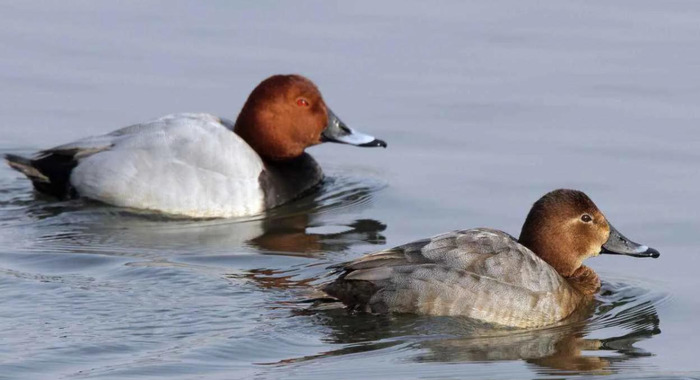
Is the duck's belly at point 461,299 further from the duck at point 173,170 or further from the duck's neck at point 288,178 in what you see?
the duck's neck at point 288,178

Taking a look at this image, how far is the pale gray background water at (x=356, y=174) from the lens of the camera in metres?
7.49

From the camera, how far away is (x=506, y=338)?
7.74 metres

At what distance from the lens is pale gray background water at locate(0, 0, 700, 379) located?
7.49 m

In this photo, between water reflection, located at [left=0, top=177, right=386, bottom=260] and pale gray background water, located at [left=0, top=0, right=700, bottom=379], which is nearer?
pale gray background water, located at [left=0, top=0, right=700, bottom=379]

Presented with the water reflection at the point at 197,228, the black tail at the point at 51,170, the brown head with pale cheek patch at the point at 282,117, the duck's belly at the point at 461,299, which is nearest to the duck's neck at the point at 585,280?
the duck's belly at the point at 461,299

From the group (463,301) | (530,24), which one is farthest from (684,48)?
(463,301)

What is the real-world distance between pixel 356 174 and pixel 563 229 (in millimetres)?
3381

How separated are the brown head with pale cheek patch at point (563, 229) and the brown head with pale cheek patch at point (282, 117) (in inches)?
126

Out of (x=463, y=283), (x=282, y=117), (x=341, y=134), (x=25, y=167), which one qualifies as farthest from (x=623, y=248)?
(x=25, y=167)

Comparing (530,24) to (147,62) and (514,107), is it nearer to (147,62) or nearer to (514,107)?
(514,107)

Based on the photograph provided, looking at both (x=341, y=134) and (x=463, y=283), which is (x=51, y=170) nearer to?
(x=341, y=134)

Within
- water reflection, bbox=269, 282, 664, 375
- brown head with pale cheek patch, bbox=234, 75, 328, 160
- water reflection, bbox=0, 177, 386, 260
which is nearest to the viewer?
water reflection, bbox=269, 282, 664, 375

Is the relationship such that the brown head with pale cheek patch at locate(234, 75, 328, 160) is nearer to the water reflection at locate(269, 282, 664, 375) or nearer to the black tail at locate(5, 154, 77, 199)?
the black tail at locate(5, 154, 77, 199)

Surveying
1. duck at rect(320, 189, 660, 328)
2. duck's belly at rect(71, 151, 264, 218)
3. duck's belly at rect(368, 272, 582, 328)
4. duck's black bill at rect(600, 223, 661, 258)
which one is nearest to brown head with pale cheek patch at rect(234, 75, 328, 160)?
duck's belly at rect(71, 151, 264, 218)
